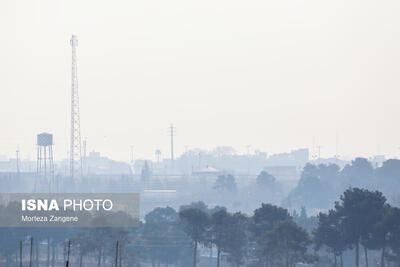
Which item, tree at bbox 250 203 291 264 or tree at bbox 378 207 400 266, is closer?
tree at bbox 378 207 400 266

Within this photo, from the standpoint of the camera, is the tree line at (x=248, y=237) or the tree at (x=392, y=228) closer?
the tree at (x=392, y=228)

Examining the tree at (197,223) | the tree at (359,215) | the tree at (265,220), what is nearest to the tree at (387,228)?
the tree at (359,215)

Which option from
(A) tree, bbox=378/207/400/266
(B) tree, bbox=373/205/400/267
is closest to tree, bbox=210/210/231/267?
(B) tree, bbox=373/205/400/267

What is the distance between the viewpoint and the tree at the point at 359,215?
3519 inches

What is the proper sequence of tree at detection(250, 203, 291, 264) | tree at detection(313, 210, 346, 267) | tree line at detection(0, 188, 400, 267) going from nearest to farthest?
tree line at detection(0, 188, 400, 267)
tree at detection(313, 210, 346, 267)
tree at detection(250, 203, 291, 264)

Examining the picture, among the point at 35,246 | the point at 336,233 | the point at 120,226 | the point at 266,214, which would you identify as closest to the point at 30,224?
the point at 35,246

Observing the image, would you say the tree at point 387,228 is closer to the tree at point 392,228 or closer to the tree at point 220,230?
the tree at point 392,228

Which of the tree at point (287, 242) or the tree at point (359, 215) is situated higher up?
the tree at point (359, 215)

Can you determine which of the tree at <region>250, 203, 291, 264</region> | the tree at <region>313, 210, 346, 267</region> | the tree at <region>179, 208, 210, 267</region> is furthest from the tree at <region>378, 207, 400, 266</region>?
the tree at <region>179, 208, 210, 267</region>

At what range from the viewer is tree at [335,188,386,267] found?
89375mm

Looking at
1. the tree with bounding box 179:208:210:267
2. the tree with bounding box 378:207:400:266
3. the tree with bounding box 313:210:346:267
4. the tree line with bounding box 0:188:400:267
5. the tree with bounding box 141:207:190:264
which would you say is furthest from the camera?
the tree with bounding box 141:207:190:264

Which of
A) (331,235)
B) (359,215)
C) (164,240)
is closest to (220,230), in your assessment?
(331,235)

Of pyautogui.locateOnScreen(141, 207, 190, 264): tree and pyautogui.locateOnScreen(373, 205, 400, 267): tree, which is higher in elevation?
pyautogui.locateOnScreen(373, 205, 400, 267): tree

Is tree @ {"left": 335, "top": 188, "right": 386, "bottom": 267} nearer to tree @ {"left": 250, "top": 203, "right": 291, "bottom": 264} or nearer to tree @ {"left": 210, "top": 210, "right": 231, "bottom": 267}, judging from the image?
tree @ {"left": 250, "top": 203, "right": 291, "bottom": 264}
